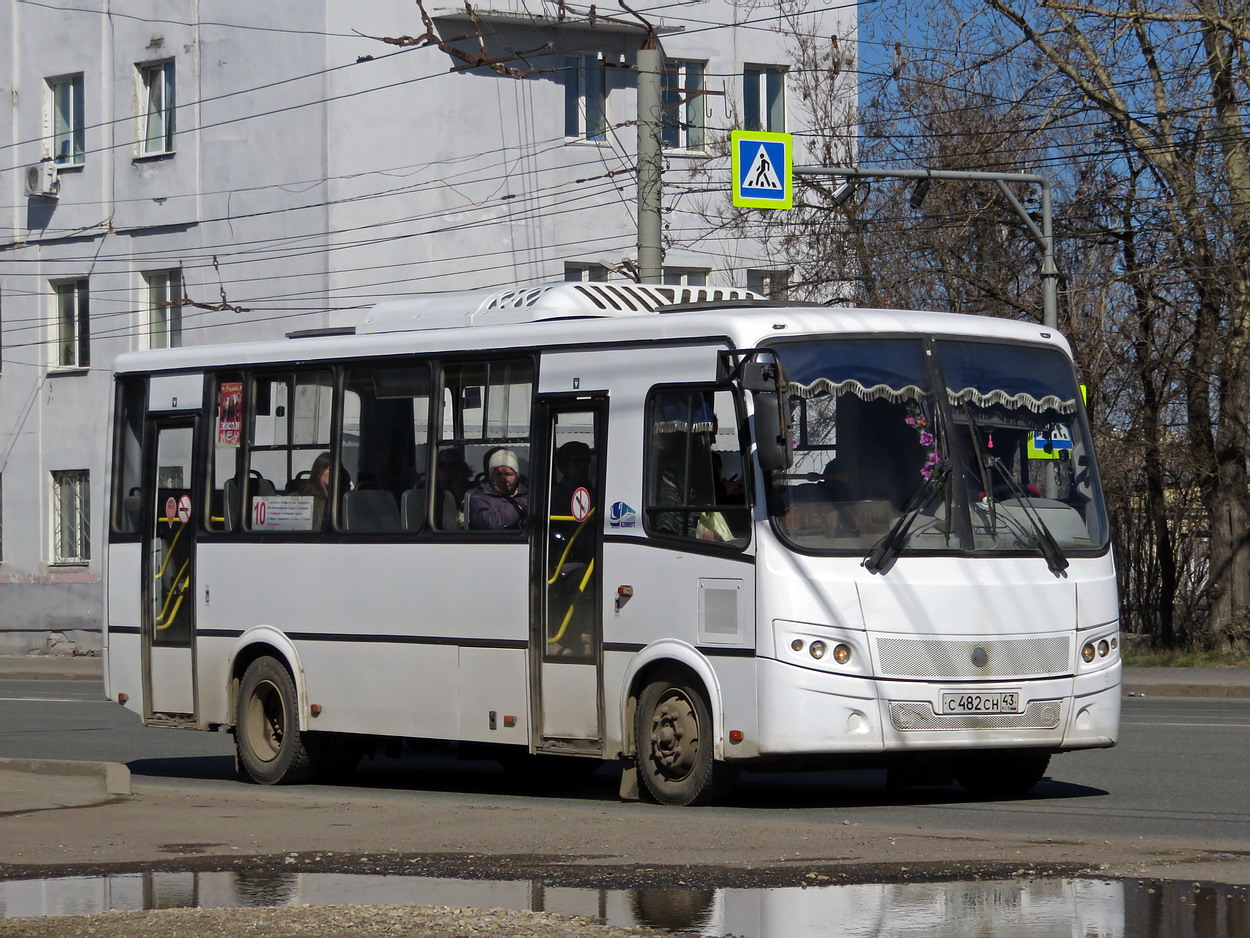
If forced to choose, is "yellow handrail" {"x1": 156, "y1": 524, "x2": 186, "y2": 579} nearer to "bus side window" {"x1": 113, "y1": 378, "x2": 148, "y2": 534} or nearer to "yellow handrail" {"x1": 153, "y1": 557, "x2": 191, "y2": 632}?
"yellow handrail" {"x1": 153, "y1": 557, "x2": 191, "y2": 632}

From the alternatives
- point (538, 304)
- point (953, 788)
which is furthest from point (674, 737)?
point (538, 304)

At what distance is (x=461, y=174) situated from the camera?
37.2 meters

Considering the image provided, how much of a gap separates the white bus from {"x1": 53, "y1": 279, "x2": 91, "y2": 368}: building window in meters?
25.9

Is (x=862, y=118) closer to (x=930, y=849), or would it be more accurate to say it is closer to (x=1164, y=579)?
(x=1164, y=579)

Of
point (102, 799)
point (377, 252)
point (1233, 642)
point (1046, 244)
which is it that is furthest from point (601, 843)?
point (377, 252)

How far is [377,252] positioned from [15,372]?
9152 mm

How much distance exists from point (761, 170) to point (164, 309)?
17.4 m

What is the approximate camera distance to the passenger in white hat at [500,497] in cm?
1360

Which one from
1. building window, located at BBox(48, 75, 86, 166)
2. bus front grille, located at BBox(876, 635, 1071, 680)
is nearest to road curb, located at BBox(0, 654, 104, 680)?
building window, located at BBox(48, 75, 86, 166)

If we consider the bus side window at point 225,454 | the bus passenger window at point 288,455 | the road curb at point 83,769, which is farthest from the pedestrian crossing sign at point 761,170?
the road curb at point 83,769

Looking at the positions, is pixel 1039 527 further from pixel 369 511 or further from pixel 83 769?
pixel 83 769

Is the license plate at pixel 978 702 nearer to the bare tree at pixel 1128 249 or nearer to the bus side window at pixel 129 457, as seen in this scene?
the bus side window at pixel 129 457

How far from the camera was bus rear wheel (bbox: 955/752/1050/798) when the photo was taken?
13070mm

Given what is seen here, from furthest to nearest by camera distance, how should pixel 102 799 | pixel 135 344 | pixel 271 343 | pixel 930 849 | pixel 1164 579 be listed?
pixel 135 344 → pixel 1164 579 → pixel 271 343 → pixel 102 799 → pixel 930 849
